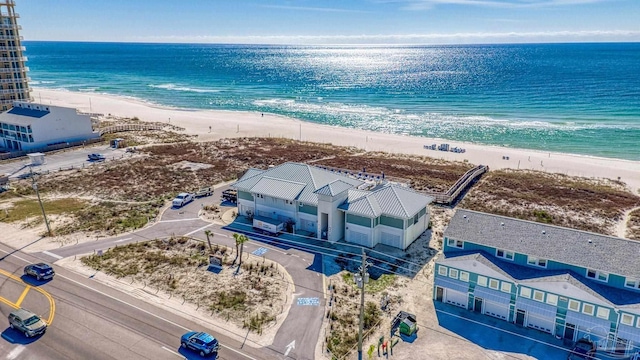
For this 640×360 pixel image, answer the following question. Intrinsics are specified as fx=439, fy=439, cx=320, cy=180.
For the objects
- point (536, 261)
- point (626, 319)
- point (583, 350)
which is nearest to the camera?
point (626, 319)

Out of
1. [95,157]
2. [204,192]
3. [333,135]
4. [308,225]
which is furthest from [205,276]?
[333,135]

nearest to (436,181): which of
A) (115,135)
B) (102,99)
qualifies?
(115,135)

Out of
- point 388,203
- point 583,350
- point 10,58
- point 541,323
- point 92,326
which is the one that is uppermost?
point 10,58

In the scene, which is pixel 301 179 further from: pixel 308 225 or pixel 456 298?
pixel 456 298

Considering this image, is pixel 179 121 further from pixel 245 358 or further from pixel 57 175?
pixel 245 358

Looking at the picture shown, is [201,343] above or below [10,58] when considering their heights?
below

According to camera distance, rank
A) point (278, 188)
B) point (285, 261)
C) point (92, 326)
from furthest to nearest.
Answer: point (278, 188) → point (285, 261) → point (92, 326)
